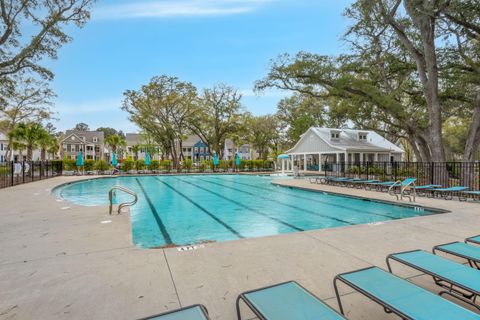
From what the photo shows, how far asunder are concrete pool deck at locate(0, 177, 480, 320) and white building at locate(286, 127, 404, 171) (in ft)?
67.1

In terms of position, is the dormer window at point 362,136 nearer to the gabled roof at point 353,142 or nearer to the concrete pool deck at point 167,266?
the gabled roof at point 353,142

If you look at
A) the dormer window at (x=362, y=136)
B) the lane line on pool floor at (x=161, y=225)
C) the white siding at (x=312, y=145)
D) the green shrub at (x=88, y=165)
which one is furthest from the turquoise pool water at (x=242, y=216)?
the dormer window at (x=362, y=136)

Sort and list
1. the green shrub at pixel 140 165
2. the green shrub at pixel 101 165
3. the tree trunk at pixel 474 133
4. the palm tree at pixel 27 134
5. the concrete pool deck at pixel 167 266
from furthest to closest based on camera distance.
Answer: the green shrub at pixel 140 165
the green shrub at pixel 101 165
the palm tree at pixel 27 134
the tree trunk at pixel 474 133
the concrete pool deck at pixel 167 266

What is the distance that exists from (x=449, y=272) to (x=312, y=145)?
1033 inches

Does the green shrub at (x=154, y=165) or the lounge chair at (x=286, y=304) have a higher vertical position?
the green shrub at (x=154, y=165)

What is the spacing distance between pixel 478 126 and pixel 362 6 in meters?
7.96

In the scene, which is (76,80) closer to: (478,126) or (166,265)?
(166,265)

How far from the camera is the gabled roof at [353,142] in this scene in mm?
25094

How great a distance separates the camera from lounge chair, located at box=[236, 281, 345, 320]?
1705 mm

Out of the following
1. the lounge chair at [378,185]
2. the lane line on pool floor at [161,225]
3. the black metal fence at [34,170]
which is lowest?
the lane line on pool floor at [161,225]

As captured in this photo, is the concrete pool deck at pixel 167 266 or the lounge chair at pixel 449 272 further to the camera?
the concrete pool deck at pixel 167 266

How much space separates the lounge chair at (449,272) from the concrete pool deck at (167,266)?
1.04 ft

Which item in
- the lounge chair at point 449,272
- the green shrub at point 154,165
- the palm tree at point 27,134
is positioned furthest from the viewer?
the green shrub at point 154,165

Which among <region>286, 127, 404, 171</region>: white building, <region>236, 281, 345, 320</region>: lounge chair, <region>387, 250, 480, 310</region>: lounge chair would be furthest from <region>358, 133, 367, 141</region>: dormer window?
<region>236, 281, 345, 320</region>: lounge chair
